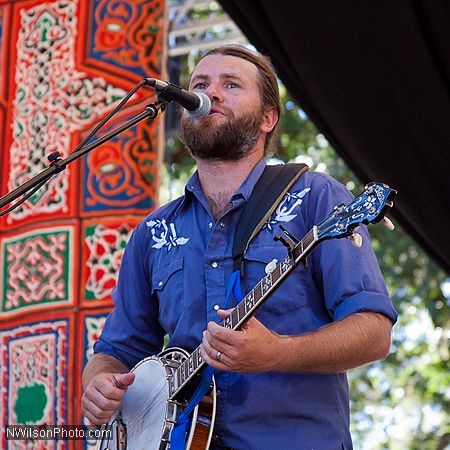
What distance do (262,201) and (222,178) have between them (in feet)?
0.69

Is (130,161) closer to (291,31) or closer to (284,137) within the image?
(291,31)

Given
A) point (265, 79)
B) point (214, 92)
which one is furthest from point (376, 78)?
point (214, 92)

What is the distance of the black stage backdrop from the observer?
3.91 m

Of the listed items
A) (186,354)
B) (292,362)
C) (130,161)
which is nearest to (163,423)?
(186,354)

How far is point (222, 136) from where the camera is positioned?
284cm

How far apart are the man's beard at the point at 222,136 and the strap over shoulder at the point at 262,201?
112mm

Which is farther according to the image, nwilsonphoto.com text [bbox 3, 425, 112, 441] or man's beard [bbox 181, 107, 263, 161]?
nwilsonphoto.com text [bbox 3, 425, 112, 441]

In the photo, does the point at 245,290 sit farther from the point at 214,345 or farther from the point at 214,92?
the point at 214,92

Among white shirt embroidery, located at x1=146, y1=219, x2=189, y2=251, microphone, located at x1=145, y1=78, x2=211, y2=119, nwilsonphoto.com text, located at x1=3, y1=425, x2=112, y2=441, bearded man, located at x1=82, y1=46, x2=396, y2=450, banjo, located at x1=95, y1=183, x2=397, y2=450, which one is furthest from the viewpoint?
nwilsonphoto.com text, located at x1=3, y1=425, x2=112, y2=441

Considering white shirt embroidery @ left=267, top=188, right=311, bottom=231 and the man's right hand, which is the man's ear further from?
the man's right hand

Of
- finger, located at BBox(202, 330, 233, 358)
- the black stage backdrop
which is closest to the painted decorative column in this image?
the black stage backdrop

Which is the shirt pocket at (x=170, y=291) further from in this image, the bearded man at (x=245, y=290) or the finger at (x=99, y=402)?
the finger at (x=99, y=402)

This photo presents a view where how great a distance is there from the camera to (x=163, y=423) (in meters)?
2.53

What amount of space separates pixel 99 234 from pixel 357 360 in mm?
1751
